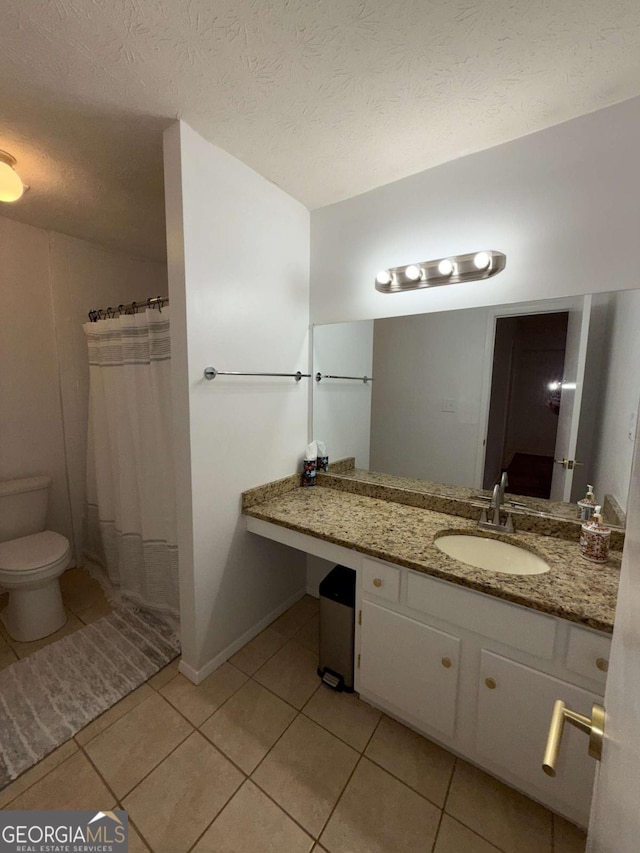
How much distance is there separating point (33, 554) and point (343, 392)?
6.37ft

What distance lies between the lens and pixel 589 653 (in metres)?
0.96

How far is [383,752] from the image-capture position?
4.29 feet

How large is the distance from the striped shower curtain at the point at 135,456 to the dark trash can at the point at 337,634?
0.86 metres

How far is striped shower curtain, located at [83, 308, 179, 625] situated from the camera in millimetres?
1785

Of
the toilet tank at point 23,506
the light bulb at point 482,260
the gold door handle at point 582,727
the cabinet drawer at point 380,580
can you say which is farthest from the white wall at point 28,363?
the gold door handle at point 582,727

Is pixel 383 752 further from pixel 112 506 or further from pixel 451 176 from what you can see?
pixel 451 176

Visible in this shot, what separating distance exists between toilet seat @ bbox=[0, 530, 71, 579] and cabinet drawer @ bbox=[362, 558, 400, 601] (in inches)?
65.4

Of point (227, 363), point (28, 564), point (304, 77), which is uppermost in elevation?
point (304, 77)

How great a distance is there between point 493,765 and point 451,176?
229 cm

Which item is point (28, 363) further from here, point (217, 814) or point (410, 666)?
point (410, 666)

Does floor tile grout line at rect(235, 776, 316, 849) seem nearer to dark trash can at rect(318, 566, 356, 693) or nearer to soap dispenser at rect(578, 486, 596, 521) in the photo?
dark trash can at rect(318, 566, 356, 693)

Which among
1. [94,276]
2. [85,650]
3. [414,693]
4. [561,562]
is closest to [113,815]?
[85,650]

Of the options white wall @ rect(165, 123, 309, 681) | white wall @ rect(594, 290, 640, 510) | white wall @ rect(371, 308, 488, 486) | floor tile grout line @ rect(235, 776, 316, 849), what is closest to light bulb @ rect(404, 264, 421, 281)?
white wall @ rect(371, 308, 488, 486)

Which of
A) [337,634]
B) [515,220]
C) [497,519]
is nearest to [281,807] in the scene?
[337,634]
